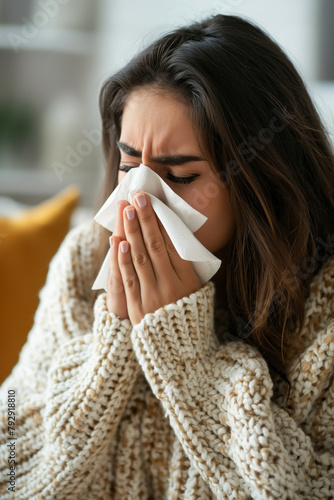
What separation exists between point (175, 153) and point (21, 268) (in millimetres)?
530

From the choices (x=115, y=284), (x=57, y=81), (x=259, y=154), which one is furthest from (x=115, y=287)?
(x=57, y=81)

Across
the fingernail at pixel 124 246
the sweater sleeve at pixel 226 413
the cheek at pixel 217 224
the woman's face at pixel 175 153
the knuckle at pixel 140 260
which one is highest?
the woman's face at pixel 175 153

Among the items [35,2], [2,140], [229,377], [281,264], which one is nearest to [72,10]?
[35,2]

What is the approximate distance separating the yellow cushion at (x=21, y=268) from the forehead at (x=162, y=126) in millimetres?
441

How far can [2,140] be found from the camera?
2174mm

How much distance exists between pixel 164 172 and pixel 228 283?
0.86 ft

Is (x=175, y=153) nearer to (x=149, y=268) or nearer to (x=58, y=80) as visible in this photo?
(x=149, y=268)

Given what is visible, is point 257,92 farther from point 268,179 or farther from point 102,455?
point 102,455

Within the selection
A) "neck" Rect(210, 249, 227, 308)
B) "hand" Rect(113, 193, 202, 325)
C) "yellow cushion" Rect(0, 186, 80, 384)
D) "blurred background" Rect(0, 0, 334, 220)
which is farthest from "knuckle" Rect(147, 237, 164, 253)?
"blurred background" Rect(0, 0, 334, 220)

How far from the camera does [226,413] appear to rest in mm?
818

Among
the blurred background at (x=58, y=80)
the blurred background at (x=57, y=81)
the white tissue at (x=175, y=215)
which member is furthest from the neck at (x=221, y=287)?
the blurred background at (x=57, y=81)

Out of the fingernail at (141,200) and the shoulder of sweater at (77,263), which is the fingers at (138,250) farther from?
the shoulder of sweater at (77,263)

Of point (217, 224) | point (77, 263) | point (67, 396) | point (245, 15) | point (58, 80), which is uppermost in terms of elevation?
point (245, 15)

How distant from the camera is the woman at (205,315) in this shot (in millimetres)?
825
